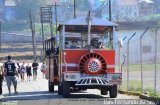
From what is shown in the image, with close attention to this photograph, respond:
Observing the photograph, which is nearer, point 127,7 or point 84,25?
point 84,25

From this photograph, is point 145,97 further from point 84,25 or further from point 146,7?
point 146,7

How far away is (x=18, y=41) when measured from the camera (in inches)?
6024

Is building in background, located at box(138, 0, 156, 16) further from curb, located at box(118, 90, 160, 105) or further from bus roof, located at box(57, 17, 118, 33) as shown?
bus roof, located at box(57, 17, 118, 33)

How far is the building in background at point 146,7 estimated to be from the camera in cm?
16281

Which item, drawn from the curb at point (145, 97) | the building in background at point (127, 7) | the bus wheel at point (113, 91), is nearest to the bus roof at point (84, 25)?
the bus wheel at point (113, 91)

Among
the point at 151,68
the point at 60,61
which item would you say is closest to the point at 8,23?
the point at 151,68

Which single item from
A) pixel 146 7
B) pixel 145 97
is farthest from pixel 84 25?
pixel 146 7

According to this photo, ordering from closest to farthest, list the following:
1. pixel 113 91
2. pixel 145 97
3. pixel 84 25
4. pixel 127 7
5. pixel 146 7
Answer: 1. pixel 145 97
2. pixel 113 91
3. pixel 84 25
4. pixel 146 7
5. pixel 127 7

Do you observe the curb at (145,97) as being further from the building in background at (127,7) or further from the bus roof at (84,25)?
the building in background at (127,7)

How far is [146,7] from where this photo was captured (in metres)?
166

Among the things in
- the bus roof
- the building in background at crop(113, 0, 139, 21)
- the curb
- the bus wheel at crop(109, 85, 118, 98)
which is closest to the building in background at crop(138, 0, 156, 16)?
the building in background at crop(113, 0, 139, 21)

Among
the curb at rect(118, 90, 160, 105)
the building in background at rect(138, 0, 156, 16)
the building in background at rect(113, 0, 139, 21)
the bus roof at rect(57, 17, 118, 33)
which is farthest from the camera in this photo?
the building in background at rect(113, 0, 139, 21)

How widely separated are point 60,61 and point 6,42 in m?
128

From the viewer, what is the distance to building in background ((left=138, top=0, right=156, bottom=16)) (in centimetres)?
16281
